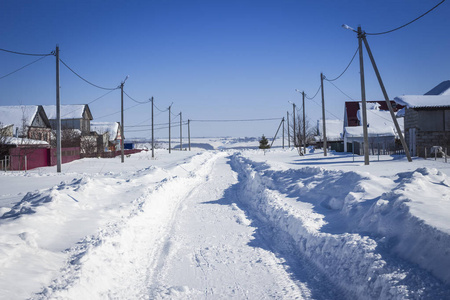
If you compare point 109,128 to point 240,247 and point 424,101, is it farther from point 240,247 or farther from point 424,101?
point 240,247

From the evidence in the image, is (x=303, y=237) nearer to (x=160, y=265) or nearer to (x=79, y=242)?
(x=160, y=265)

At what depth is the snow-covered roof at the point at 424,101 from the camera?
27062 mm

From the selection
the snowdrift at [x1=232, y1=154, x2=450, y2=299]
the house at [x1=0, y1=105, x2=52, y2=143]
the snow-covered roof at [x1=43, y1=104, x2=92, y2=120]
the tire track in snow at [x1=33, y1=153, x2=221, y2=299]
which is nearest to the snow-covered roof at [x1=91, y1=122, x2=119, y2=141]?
the snow-covered roof at [x1=43, y1=104, x2=92, y2=120]

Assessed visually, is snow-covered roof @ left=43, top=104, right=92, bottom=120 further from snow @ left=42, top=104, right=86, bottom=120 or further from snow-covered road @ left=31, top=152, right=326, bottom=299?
snow-covered road @ left=31, top=152, right=326, bottom=299

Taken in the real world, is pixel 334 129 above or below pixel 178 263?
above

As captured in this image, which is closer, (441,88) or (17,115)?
(441,88)

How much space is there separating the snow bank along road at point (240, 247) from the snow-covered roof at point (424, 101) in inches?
798

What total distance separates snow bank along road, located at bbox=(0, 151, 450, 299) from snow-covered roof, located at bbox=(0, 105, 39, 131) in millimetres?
36315

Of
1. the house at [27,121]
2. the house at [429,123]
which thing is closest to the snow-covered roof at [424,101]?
the house at [429,123]

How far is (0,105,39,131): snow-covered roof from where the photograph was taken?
40.4 meters

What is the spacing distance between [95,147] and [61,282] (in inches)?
1699

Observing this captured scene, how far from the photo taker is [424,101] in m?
28.0

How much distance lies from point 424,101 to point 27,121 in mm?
42996

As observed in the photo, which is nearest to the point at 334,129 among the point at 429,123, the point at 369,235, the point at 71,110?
the point at 429,123
